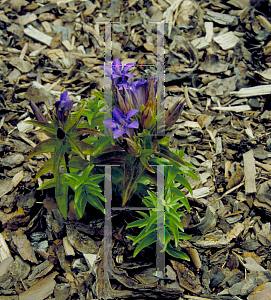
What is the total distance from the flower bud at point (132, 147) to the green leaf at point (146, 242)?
0.67m

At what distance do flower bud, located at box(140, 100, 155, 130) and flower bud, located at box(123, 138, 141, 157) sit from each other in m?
0.18

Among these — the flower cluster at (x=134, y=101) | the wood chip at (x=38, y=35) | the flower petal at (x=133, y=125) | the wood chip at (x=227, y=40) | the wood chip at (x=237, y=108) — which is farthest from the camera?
the wood chip at (x=38, y=35)

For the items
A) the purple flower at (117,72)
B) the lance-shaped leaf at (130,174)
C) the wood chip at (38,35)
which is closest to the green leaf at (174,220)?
the lance-shaped leaf at (130,174)

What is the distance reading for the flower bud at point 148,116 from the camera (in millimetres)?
2116

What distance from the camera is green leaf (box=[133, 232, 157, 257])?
7.82 ft

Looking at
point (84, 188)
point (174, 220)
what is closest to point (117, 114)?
point (84, 188)

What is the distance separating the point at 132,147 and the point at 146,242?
788 millimetres

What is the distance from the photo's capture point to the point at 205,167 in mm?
3230

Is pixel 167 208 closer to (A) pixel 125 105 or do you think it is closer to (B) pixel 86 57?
(A) pixel 125 105

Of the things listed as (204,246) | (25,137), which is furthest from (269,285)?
(25,137)

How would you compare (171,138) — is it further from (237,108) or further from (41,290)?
(41,290)

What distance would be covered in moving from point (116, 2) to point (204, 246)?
12.1 ft

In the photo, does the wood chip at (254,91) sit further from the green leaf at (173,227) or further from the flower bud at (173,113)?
the green leaf at (173,227)

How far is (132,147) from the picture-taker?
206cm
